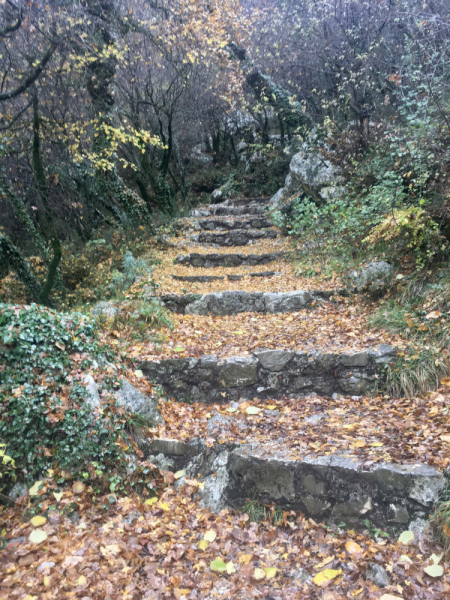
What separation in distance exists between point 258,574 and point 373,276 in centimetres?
411

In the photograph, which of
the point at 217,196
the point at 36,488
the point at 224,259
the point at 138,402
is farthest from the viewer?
the point at 217,196

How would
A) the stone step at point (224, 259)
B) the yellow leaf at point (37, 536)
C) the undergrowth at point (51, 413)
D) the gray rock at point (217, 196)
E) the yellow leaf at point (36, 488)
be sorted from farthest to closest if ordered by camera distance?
the gray rock at point (217, 196), the stone step at point (224, 259), the undergrowth at point (51, 413), the yellow leaf at point (36, 488), the yellow leaf at point (37, 536)

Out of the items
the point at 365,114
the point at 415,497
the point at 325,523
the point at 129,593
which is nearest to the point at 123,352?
the point at 129,593

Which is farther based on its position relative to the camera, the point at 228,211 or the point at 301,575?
the point at 228,211

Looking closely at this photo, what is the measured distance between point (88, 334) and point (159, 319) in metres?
1.46

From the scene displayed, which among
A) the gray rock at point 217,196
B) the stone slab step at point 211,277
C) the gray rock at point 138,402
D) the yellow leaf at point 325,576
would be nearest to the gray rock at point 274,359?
the gray rock at point 138,402

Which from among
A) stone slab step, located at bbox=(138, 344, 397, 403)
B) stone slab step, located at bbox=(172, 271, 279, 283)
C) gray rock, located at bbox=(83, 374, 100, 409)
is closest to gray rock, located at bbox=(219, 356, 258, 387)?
stone slab step, located at bbox=(138, 344, 397, 403)

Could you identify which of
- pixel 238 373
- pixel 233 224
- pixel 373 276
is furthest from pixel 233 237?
pixel 238 373

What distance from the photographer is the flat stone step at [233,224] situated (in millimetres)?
11344

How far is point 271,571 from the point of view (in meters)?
2.19

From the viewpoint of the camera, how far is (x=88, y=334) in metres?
3.43

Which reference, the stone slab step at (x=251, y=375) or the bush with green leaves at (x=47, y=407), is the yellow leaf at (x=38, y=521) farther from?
the stone slab step at (x=251, y=375)

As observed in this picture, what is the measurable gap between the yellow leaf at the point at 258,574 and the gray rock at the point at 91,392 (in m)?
1.71

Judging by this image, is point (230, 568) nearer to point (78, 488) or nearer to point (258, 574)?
point (258, 574)
